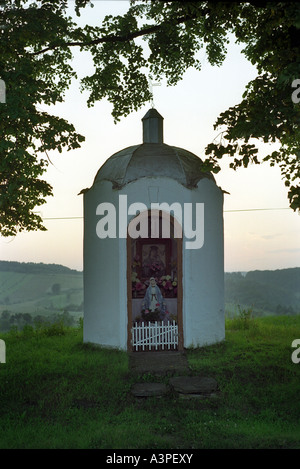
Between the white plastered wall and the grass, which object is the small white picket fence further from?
the grass

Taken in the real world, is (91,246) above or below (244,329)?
above

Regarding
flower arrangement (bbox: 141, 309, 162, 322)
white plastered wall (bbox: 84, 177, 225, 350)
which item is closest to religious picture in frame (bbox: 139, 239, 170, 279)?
flower arrangement (bbox: 141, 309, 162, 322)

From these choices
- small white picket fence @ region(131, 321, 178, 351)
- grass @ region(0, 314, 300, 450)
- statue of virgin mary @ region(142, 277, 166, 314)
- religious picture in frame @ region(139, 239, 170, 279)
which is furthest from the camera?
religious picture in frame @ region(139, 239, 170, 279)

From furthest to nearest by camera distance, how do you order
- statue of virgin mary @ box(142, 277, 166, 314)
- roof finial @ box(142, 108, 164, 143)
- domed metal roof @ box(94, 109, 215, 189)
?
1. roof finial @ box(142, 108, 164, 143)
2. statue of virgin mary @ box(142, 277, 166, 314)
3. domed metal roof @ box(94, 109, 215, 189)

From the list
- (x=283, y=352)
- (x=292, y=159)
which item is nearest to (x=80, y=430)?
(x=283, y=352)

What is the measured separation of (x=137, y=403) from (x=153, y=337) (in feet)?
12.2

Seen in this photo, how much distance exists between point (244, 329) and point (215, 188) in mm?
4956

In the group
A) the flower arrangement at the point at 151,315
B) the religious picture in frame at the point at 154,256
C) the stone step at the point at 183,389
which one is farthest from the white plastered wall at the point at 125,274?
the stone step at the point at 183,389

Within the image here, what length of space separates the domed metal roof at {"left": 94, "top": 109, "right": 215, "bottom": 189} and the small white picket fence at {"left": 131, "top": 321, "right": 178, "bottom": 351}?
12.5 feet

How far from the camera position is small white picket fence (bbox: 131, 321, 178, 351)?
11945 millimetres

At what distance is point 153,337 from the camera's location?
472 inches

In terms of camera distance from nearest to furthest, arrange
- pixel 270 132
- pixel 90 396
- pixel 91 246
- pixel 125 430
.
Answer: pixel 125 430 → pixel 90 396 → pixel 270 132 → pixel 91 246

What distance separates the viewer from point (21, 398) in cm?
852
